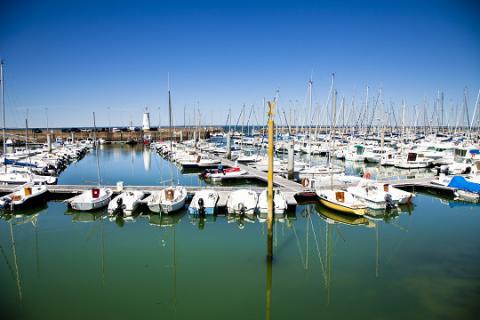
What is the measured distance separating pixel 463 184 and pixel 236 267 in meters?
22.8

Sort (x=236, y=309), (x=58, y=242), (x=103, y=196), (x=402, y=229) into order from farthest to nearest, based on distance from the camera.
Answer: (x=103, y=196)
(x=402, y=229)
(x=58, y=242)
(x=236, y=309)

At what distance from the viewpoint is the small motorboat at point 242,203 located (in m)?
Result: 20.1

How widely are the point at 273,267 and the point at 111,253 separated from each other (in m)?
8.22

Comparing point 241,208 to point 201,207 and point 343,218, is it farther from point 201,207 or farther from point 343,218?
point 343,218

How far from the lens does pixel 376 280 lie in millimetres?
12836

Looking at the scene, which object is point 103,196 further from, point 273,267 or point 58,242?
point 273,267

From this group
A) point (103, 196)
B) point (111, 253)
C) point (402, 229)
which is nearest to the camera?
point (111, 253)

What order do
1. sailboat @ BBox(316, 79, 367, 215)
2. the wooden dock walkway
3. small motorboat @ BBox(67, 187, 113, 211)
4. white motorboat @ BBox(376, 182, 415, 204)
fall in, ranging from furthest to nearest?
the wooden dock walkway
white motorboat @ BBox(376, 182, 415, 204)
small motorboat @ BBox(67, 187, 113, 211)
sailboat @ BBox(316, 79, 367, 215)

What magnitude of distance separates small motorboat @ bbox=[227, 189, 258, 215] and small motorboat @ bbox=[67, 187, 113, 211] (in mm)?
9068

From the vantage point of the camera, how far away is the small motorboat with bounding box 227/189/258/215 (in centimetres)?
2009

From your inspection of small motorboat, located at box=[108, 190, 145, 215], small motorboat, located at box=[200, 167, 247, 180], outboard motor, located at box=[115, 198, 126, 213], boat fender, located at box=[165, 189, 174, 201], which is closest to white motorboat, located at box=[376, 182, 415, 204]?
→ small motorboat, located at box=[200, 167, 247, 180]

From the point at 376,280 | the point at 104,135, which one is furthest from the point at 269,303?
the point at 104,135

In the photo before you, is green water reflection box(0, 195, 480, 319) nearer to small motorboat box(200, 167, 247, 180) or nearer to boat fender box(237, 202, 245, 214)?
boat fender box(237, 202, 245, 214)

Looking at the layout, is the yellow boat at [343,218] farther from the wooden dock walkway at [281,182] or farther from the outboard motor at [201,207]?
the outboard motor at [201,207]
